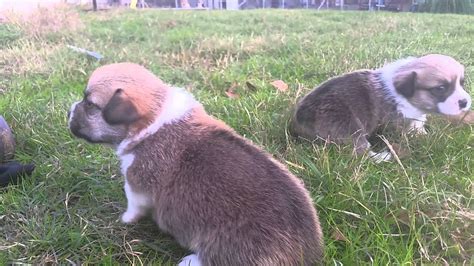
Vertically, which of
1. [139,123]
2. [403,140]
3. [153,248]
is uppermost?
[139,123]

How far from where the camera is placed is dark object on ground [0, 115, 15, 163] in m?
3.42

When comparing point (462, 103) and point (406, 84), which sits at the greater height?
point (406, 84)

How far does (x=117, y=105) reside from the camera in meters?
2.63

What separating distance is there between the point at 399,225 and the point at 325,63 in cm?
340

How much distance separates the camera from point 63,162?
3.38 m

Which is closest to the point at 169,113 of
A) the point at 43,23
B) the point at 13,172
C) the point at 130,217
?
the point at 130,217

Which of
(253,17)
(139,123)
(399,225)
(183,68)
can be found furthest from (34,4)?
(399,225)

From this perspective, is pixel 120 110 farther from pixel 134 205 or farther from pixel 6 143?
pixel 6 143

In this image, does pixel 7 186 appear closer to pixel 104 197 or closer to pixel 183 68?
pixel 104 197

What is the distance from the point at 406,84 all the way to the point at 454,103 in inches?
14.0

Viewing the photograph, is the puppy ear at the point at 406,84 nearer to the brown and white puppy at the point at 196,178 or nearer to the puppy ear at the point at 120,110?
the brown and white puppy at the point at 196,178

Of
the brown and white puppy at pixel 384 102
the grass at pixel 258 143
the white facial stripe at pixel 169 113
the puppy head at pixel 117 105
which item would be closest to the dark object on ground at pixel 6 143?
the grass at pixel 258 143

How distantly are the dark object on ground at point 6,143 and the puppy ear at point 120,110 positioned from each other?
1.12m

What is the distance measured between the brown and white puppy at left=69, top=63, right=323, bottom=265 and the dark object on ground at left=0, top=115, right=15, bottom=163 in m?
0.85
